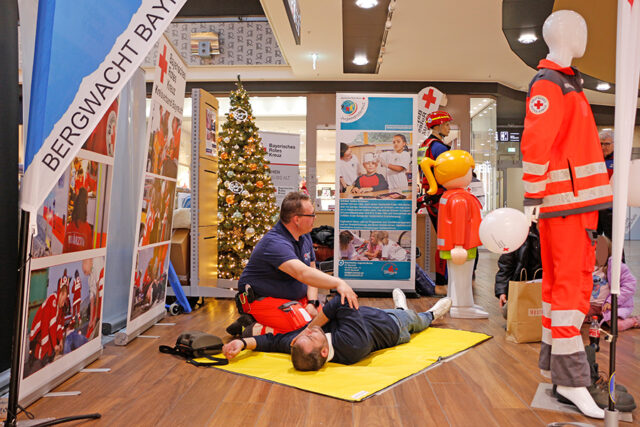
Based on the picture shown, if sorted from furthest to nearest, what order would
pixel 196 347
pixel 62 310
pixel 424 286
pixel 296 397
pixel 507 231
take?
pixel 424 286 → pixel 196 347 → pixel 62 310 → pixel 296 397 → pixel 507 231

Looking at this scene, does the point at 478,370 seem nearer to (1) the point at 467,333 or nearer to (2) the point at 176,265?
(1) the point at 467,333

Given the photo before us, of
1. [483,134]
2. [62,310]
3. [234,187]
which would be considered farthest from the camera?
[483,134]

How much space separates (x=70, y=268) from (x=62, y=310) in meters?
0.23

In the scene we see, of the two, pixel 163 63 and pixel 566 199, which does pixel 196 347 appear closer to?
pixel 163 63

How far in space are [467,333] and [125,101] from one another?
3292 millimetres

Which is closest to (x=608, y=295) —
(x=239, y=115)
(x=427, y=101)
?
(x=239, y=115)

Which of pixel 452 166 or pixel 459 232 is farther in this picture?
pixel 452 166

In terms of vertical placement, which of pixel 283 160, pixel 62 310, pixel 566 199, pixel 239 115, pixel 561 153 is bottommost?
pixel 62 310

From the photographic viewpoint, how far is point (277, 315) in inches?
144

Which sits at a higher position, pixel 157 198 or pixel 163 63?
pixel 163 63

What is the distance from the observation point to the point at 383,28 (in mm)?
7387

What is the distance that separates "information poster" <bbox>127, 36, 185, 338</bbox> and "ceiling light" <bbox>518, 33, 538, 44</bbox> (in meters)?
5.34

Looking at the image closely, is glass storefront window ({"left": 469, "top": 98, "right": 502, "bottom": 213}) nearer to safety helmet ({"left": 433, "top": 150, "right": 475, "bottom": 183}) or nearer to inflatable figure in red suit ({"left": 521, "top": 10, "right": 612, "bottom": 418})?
safety helmet ({"left": 433, "top": 150, "right": 475, "bottom": 183})

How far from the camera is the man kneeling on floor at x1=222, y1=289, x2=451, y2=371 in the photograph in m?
3.04
